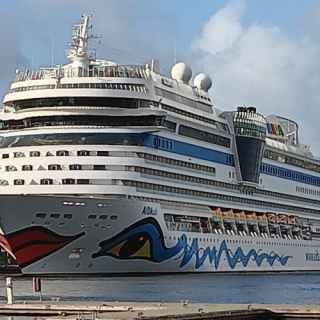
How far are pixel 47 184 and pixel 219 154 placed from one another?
1988 centimetres

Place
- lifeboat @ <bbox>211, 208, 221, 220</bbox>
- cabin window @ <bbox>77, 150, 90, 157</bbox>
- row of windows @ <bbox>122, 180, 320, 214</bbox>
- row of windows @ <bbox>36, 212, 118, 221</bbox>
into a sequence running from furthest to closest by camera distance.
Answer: lifeboat @ <bbox>211, 208, 221, 220</bbox> → row of windows @ <bbox>122, 180, 320, 214</bbox> → cabin window @ <bbox>77, 150, 90, 157</bbox> → row of windows @ <bbox>36, 212, 118, 221</bbox>

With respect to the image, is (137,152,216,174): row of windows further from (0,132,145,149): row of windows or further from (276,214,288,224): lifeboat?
(276,214,288,224): lifeboat

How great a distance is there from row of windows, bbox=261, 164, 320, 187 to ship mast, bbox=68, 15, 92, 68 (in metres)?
21.7

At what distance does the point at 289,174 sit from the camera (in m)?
100

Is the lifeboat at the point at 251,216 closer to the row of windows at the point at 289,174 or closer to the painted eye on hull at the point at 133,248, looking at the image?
the row of windows at the point at 289,174

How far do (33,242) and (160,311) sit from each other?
35798mm

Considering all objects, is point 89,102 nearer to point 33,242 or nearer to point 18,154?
point 18,154

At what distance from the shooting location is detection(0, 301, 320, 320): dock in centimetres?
3256

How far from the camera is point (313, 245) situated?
104 meters

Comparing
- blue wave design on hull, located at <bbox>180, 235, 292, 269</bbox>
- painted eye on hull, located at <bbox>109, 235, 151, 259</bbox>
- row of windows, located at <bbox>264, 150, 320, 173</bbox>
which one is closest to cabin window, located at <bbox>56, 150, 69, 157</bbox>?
painted eye on hull, located at <bbox>109, 235, 151, 259</bbox>

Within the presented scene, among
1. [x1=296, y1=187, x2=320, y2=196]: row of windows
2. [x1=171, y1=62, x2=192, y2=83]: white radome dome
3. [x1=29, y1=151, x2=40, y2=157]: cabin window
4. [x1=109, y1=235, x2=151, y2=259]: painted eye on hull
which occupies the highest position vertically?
[x1=171, y1=62, x2=192, y2=83]: white radome dome

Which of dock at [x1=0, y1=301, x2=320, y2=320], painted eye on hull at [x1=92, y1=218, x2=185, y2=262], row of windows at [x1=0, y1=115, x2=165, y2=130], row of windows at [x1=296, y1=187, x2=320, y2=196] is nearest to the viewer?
dock at [x1=0, y1=301, x2=320, y2=320]

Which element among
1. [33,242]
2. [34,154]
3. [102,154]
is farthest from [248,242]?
[33,242]

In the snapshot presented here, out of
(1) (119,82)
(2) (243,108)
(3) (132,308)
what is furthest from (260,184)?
(3) (132,308)
